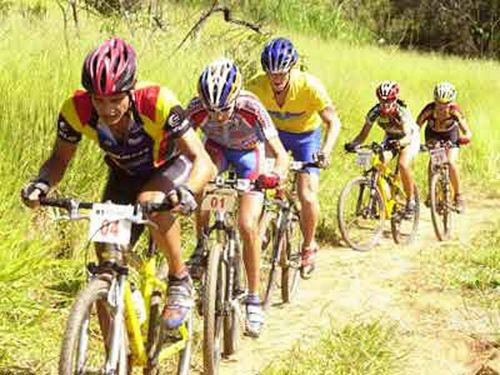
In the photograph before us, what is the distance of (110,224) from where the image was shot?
12.2ft

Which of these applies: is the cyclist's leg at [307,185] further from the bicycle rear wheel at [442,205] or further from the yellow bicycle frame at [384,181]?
the bicycle rear wheel at [442,205]

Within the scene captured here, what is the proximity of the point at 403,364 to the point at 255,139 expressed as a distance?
1.68 metres

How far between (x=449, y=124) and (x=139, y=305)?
6.73 m

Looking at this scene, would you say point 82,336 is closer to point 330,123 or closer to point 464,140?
point 330,123

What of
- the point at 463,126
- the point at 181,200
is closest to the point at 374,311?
the point at 181,200

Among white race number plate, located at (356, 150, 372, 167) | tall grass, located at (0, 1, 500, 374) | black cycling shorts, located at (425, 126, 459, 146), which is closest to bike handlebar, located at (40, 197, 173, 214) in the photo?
tall grass, located at (0, 1, 500, 374)

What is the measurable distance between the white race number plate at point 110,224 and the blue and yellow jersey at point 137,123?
584mm

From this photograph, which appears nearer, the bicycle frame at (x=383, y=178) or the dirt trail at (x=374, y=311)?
the dirt trail at (x=374, y=311)

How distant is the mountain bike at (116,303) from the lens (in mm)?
3666

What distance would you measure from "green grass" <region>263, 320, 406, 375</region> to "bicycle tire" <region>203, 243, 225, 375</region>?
0.38 metres

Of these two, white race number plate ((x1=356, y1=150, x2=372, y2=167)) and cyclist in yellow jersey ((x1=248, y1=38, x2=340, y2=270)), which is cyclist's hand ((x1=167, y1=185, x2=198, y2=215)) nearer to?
cyclist in yellow jersey ((x1=248, y1=38, x2=340, y2=270))

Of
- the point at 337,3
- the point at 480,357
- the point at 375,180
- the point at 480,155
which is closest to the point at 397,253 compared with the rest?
the point at 375,180

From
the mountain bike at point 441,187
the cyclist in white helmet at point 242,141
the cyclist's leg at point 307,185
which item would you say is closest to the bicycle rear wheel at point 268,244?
the cyclist's leg at point 307,185

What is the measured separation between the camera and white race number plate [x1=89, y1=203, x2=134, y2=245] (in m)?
3.71
